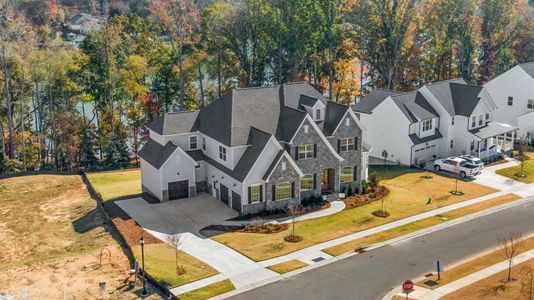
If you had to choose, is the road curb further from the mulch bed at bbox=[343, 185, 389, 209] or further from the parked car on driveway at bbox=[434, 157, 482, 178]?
the parked car on driveway at bbox=[434, 157, 482, 178]

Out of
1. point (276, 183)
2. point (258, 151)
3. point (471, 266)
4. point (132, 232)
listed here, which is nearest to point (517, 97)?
point (276, 183)

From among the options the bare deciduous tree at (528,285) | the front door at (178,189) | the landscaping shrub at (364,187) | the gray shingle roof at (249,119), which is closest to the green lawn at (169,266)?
the gray shingle roof at (249,119)

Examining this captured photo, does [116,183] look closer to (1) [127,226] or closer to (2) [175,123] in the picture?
(2) [175,123]

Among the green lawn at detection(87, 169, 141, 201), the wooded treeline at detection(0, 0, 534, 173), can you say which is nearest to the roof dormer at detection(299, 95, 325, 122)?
the green lawn at detection(87, 169, 141, 201)

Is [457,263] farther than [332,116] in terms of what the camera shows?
No

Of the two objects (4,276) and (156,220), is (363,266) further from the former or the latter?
(4,276)

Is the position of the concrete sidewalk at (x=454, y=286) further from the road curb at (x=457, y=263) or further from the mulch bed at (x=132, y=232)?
the mulch bed at (x=132, y=232)

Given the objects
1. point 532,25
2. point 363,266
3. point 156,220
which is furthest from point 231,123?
point 532,25
